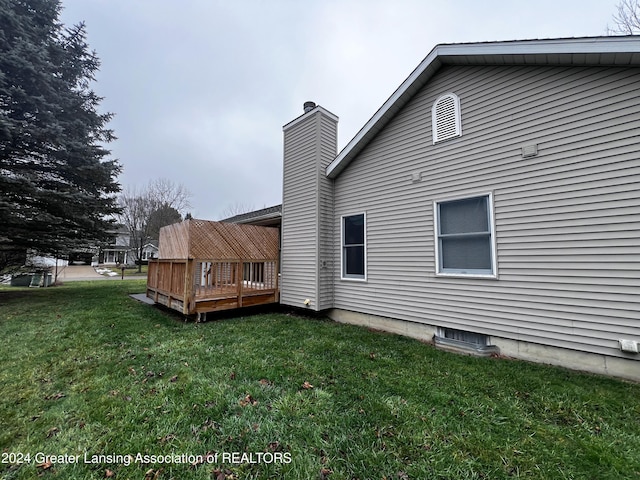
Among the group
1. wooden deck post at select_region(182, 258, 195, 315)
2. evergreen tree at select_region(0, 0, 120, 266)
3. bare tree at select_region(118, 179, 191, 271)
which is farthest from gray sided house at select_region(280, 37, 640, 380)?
bare tree at select_region(118, 179, 191, 271)

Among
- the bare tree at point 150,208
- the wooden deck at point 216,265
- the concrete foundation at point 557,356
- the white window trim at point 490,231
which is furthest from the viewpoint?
the bare tree at point 150,208

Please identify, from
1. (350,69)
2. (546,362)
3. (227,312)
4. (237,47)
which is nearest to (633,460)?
(546,362)

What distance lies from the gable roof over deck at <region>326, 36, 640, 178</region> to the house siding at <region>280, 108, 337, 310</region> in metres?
0.82

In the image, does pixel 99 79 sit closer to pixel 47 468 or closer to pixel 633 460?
pixel 47 468

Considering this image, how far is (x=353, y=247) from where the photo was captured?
6.56 metres

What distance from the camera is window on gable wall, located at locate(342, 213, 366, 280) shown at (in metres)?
6.35

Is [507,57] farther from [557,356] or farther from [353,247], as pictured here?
[557,356]

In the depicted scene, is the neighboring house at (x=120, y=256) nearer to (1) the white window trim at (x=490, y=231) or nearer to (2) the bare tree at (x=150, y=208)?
(2) the bare tree at (x=150, y=208)

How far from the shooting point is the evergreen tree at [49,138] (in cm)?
879

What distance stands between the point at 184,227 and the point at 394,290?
5389 millimetres

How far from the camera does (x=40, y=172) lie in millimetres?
9836

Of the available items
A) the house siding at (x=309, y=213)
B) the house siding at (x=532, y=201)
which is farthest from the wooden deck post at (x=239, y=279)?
the house siding at (x=532, y=201)

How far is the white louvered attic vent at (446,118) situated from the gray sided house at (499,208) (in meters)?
0.02

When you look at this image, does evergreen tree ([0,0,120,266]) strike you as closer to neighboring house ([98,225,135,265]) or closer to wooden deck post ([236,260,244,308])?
wooden deck post ([236,260,244,308])
